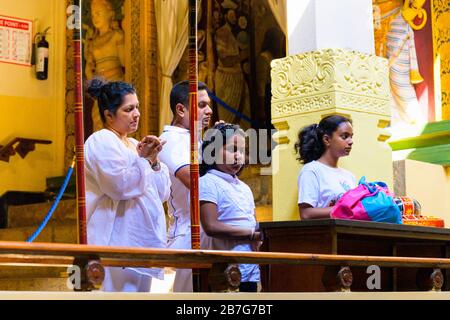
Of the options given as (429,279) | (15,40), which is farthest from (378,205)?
(15,40)

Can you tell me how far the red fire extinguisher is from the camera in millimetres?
13523

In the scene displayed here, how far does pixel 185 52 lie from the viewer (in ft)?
43.5

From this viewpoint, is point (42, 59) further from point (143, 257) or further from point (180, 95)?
point (143, 257)

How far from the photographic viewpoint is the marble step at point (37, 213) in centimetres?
1241

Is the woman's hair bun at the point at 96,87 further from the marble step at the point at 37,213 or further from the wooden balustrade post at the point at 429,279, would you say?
the marble step at the point at 37,213

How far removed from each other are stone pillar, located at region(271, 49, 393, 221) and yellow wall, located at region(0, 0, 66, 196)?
276 inches

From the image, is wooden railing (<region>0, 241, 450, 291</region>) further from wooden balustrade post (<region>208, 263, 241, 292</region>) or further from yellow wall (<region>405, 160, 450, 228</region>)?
yellow wall (<region>405, 160, 450, 228</region>)

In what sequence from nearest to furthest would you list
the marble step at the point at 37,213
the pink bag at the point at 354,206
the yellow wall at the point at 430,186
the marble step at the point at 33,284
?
the pink bag at the point at 354,206
the yellow wall at the point at 430,186
the marble step at the point at 33,284
the marble step at the point at 37,213

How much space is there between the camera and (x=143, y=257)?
11.5 feet

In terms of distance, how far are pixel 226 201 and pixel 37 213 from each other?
8.13m

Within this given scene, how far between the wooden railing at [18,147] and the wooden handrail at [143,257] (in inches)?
366

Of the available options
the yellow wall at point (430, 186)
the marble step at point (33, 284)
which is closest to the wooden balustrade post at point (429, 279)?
the yellow wall at point (430, 186)
